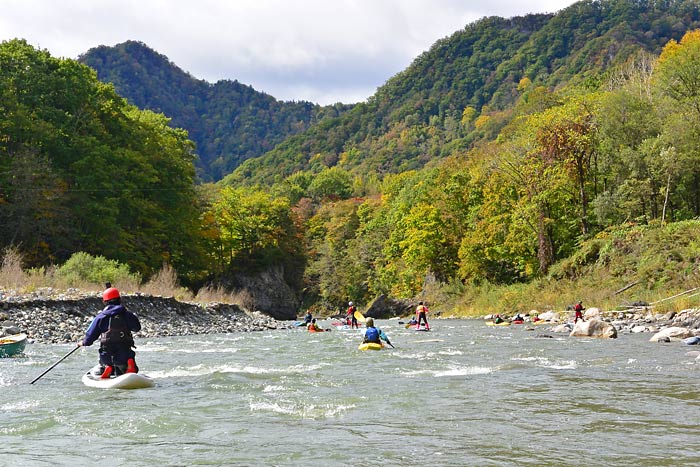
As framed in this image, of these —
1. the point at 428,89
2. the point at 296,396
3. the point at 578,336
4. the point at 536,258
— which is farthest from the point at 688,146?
the point at 428,89

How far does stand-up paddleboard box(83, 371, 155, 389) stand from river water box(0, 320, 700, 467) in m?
0.20

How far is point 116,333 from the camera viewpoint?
11789 millimetres

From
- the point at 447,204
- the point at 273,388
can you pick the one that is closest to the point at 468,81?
the point at 447,204

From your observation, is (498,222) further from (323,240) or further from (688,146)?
(323,240)

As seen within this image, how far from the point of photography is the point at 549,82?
113 m

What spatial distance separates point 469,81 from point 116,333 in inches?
5501

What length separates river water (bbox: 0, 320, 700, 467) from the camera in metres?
6.31

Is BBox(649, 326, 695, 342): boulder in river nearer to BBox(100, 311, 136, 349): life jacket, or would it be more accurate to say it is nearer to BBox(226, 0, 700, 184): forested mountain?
BBox(100, 311, 136, 349): life jacket

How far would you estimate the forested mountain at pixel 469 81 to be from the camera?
379 ft

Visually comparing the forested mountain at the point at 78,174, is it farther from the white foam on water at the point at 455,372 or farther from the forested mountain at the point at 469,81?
the forested mountain at the point at 469,81

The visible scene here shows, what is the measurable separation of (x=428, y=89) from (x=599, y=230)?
11150 centimetres

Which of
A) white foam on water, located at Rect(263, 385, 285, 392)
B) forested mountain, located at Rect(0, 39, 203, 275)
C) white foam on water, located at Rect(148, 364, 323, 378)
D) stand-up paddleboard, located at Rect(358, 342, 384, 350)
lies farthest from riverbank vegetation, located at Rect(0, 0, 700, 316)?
white foam on water, located at Rect(263, 385, 285, 392)

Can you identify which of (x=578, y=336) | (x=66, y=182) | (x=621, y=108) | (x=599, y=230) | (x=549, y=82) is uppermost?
(x=549, y=82)

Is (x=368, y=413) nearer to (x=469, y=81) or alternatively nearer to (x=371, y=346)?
(x=371, y=346)
